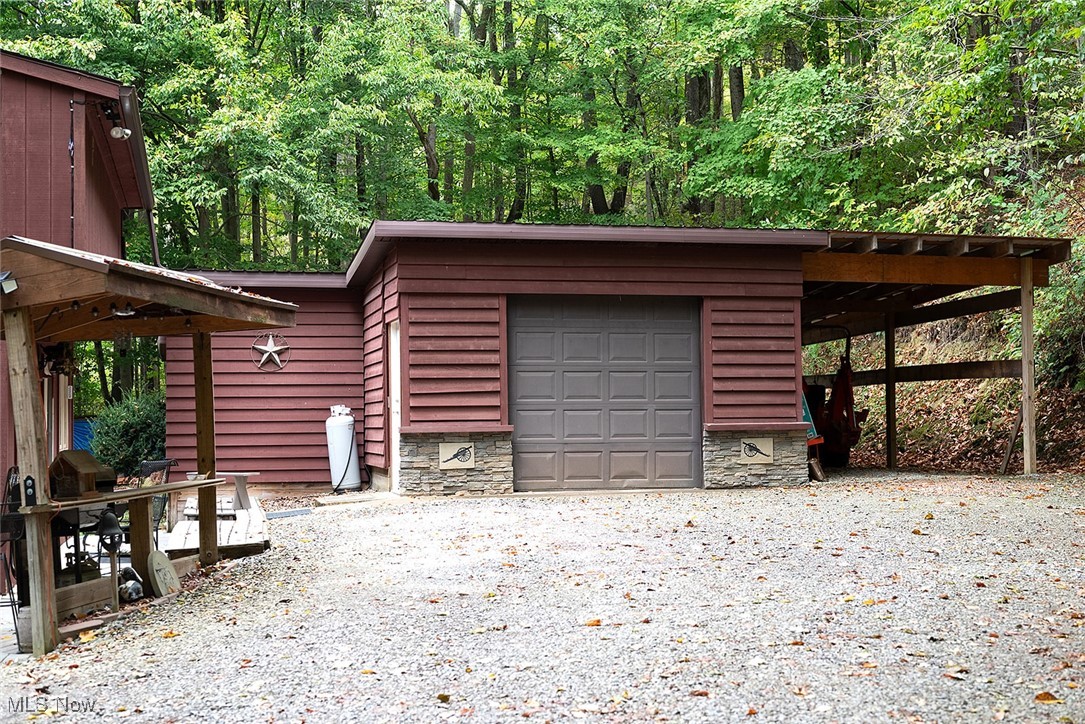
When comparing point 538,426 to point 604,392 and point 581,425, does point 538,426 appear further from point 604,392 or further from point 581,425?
point 604,392

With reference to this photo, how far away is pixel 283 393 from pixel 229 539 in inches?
254

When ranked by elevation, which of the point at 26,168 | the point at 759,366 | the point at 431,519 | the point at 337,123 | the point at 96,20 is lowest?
the point at 431,519

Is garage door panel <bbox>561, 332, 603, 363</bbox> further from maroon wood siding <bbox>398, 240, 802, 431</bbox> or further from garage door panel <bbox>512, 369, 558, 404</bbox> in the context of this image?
maroon wood siding <bbox>398, 240, 802, 431</bbox>

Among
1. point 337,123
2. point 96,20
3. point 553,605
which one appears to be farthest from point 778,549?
point 96,20

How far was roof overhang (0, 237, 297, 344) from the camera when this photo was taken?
4.98 meters

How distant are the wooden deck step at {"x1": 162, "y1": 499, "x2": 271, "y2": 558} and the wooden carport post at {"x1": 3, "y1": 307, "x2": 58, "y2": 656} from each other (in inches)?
83.7

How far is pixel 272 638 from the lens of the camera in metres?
5.02

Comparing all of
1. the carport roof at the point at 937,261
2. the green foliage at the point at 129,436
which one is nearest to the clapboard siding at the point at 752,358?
the carport roof at the point at 937,261

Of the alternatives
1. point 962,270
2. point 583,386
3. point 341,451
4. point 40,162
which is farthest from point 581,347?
point 40,162

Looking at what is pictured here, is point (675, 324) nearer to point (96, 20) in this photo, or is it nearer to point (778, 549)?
point (778, 549)

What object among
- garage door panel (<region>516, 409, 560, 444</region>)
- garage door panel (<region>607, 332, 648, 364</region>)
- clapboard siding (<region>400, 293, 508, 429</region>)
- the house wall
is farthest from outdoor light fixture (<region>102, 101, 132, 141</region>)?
garage door panel (<region>607, 332, 648, 364</region>)

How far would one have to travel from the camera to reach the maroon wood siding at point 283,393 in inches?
535

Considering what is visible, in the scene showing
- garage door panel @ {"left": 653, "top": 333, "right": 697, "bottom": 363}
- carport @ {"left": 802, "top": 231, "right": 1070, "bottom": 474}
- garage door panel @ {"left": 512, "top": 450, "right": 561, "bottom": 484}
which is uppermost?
carport @ {"left": 802, "top": 231, "right": 1070, "bottom": 474}

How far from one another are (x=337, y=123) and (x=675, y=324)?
990cm
